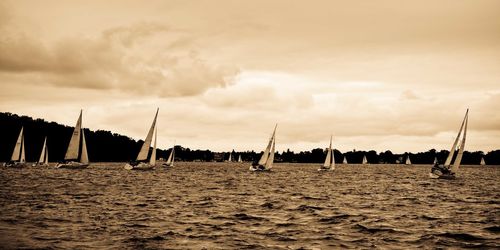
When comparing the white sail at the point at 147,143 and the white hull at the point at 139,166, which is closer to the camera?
the white sail at the point at 147,143

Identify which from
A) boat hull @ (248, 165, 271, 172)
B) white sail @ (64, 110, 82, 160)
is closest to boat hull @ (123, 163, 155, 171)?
white sail @ (64, 110, 82, 160)

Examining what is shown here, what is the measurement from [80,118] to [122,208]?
6230 cm

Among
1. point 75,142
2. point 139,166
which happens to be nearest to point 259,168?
point 139,166

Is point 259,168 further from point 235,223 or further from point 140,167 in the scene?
point 235,223

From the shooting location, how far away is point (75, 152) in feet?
309

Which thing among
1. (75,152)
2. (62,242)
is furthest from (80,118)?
(62,242)

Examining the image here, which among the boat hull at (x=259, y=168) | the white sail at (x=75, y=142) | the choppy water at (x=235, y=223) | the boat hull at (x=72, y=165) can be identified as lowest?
the choppy water at (x=235, y=223)

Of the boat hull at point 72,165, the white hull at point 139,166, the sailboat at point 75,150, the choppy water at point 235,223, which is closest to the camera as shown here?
the choppy water at point 235,223

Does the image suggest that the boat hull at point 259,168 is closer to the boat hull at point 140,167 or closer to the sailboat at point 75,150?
the boat hull at point 140,167

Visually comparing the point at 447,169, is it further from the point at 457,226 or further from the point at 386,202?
the point at 457,226

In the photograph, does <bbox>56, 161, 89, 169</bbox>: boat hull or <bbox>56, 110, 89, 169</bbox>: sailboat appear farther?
<bbox>56, 161, 89, 169</bbox>: boat hull

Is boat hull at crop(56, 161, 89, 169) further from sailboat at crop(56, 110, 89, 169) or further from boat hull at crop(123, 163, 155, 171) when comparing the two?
boat hull at crop(123, 163, 155, 171)

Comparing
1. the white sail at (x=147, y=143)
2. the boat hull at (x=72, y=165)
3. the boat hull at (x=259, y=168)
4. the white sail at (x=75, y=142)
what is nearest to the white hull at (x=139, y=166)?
the white sail at (x=147, y=143)

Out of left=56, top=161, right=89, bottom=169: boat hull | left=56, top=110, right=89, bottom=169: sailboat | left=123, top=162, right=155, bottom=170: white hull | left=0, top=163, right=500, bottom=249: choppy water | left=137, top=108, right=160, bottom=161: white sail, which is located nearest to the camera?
left=0, top=163, right=500, bottom=249: choppy water
